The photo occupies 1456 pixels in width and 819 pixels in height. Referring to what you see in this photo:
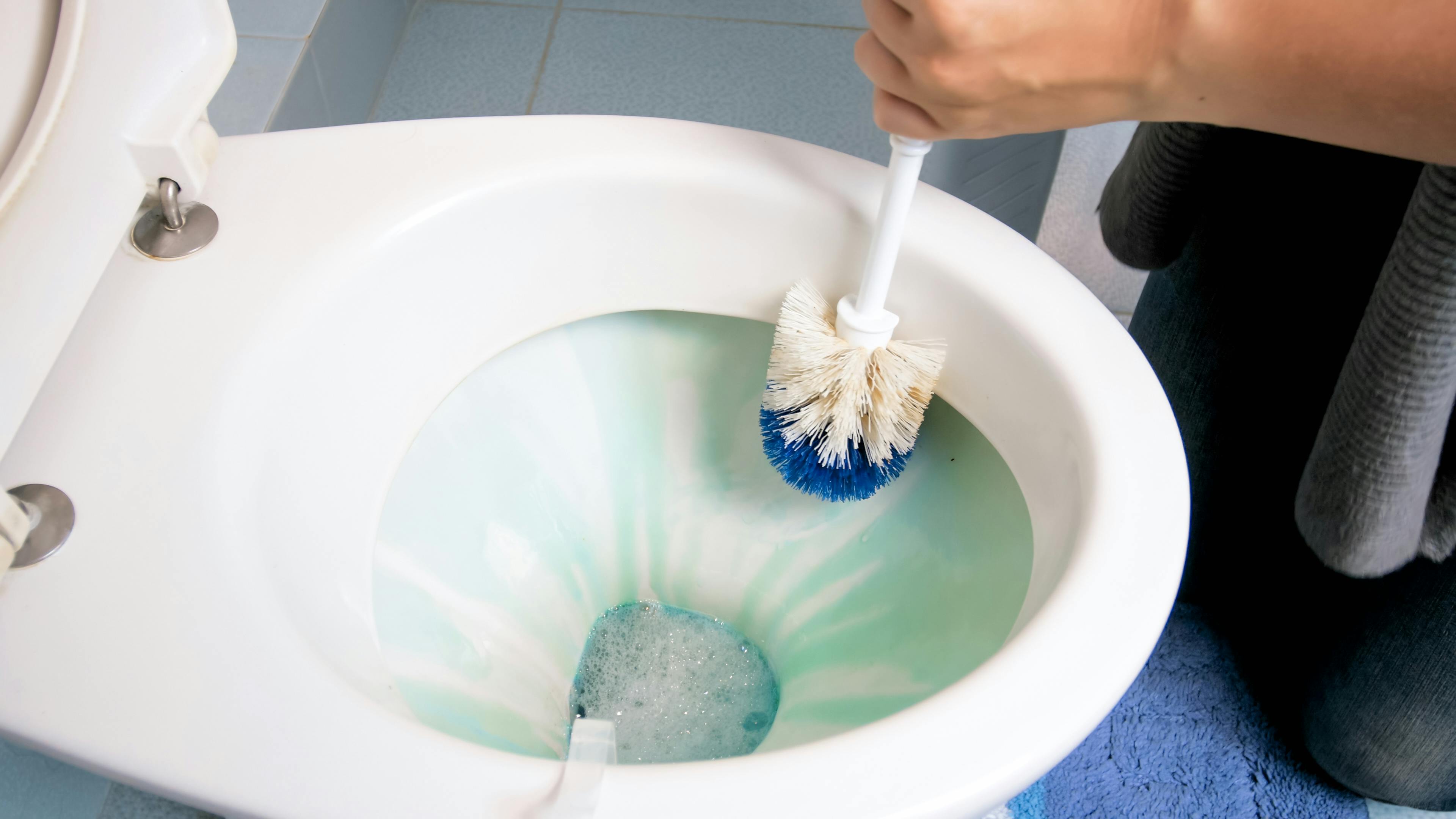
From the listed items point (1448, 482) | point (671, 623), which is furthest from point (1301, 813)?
point (671, 623)

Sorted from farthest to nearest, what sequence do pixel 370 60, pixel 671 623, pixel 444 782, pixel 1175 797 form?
pixel 370 60
pixel 1175 797
pixel 671 623
pixel 444 782

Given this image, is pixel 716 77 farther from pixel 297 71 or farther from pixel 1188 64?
pixel 1188 64

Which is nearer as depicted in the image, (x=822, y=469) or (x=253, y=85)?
(x=822, y=469)

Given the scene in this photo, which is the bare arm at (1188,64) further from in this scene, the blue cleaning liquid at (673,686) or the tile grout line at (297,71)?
the tile grout line at (297,71)

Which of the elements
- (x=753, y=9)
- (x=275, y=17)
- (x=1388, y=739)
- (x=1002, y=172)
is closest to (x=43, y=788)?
(x=275, y=17)

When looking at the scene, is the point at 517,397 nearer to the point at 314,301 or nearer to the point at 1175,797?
the point at 314,301

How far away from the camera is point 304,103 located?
2.81 feet

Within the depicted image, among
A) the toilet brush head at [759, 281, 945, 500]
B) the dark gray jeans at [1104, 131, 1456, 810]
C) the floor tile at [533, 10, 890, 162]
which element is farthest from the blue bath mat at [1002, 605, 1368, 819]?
the floor tile at [533, 10, 890, 162]

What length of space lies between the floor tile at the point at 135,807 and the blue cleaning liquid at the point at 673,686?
316mm

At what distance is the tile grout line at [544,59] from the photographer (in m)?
1.10

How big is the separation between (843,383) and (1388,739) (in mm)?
485

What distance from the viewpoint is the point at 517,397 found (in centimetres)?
56

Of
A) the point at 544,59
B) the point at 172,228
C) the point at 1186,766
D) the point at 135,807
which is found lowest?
the point at 135,807

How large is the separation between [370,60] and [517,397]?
25.9 inches
